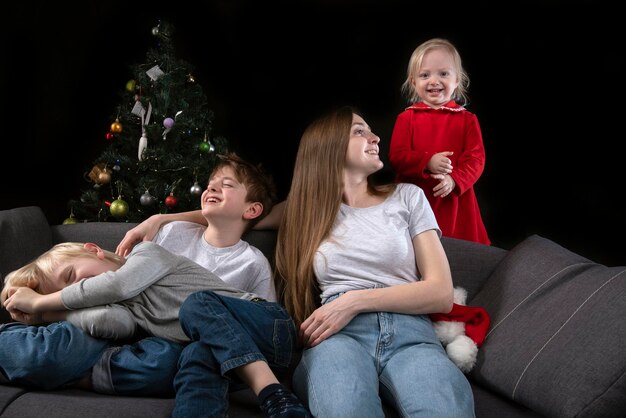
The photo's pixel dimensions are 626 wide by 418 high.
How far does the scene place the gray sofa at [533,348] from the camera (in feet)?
6.07

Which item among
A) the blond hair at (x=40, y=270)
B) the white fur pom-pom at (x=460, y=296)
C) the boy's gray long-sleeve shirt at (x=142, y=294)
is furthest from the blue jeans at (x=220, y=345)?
the white fur pom-pom at (x=460, y=296)

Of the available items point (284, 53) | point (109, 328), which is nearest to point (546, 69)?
point (284, 53)

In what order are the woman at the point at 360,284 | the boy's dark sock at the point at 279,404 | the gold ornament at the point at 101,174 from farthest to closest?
the gold ornament at the point at 101,174 → the woman at the point at 360,284 → the boy's dark sock at the point at 279,404

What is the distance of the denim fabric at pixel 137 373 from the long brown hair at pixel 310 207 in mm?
539

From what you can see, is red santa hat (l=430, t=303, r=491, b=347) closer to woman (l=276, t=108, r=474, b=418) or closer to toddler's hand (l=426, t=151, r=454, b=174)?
woman (l=276, t=108, r=474, b=418)

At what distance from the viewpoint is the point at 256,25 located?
4.17 m

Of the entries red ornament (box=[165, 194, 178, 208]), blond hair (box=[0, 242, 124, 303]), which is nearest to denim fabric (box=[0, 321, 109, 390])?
blond hair (box=[0, 242, 124, 303])

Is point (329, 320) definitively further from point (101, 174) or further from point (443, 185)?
point (101, 174)

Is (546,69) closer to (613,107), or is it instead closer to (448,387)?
(613,107)

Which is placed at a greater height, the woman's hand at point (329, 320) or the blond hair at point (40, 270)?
the blond hair at point (40, 270)

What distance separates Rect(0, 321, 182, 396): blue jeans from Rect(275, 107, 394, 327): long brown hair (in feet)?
1.73

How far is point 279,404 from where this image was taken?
1785 mm

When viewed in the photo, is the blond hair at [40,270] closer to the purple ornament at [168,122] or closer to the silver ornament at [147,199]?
the silver ornament at [147,199]

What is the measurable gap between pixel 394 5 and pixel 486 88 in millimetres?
707
